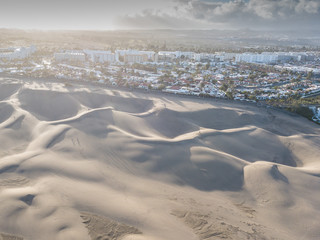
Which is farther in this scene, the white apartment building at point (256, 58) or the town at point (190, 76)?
the white apartment building at point (256, 58)

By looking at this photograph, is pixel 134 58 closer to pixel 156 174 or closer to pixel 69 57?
pixel 69 57

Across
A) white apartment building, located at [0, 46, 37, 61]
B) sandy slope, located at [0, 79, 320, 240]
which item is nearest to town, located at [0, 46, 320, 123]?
white apartment building, located at [0, 46, 37, 61]

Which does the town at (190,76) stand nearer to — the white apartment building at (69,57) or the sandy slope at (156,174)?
the white apartment building at (69,57)

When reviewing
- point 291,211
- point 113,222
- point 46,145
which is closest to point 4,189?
point 46,145


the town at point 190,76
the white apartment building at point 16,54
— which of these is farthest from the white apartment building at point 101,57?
the white apartment building at point 16,54

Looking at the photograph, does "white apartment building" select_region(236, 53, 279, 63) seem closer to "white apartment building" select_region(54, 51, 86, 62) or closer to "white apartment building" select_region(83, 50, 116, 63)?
"white apartment building" select_region(83, 50, 116, 63)

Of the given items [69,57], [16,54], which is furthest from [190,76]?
[16,54]
